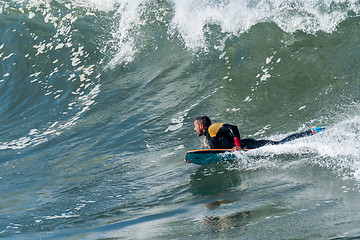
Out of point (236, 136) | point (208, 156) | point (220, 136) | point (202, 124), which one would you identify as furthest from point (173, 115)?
point (236, 136)

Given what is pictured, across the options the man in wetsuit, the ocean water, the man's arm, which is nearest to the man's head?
the man in wetsuit

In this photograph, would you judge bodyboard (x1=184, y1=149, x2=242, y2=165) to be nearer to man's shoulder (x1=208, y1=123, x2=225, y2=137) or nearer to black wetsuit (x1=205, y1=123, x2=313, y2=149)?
black wetsuit (x1=205, y1=123, x2=313, y2=149)

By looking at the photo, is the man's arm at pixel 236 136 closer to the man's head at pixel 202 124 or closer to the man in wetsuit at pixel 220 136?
the man in wetsuit at pixel 220 136

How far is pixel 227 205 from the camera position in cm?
611

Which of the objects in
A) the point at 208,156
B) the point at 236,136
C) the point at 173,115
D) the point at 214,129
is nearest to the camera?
the point at 236,136

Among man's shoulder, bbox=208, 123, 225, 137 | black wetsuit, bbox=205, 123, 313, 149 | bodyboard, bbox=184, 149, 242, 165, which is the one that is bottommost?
bodyboard, bbox=184, 149, 242, 165

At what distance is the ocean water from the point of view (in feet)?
19.4

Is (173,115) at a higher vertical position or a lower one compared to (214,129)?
higher

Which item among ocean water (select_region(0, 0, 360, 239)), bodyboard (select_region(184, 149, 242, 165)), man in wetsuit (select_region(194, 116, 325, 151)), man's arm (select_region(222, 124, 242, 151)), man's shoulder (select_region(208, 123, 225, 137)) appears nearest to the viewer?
ocean water (select_region(0, 0, 360, 239))

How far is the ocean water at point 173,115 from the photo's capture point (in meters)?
5.91

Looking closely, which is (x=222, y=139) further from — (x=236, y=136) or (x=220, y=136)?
(x=236, y=136)

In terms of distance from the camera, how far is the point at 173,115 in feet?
37.6

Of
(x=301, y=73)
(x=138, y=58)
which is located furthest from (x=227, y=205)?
(x=138, y=58)

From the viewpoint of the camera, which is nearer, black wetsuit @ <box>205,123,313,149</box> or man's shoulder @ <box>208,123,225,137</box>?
black wetsuit @ <box>205,123,313,149</box>
